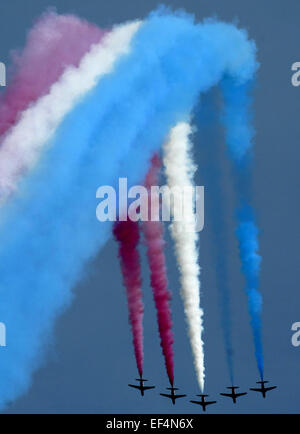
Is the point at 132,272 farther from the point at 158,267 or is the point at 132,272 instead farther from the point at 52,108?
the point at 52,108

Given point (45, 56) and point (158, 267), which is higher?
point (45, 56)

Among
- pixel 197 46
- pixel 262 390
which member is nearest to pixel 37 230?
pixel 197 46

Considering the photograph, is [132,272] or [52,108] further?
[132,272]

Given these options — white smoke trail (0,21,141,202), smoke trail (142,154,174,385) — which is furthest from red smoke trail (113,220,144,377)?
white smoke trail (0,21,141,202)

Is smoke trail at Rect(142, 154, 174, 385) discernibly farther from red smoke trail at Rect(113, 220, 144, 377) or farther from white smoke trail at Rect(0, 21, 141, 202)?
white smoke trail at Rect(0, 21, 141, 202)

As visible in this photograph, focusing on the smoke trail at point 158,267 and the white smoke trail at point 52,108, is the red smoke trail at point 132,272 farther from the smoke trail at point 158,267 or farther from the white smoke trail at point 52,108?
the white smoke trail at point 52,108

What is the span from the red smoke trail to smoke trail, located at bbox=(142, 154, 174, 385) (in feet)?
1.60

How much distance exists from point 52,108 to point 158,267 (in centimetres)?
705

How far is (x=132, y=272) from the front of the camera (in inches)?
1868

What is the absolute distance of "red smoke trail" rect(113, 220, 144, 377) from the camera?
4697 centimetres

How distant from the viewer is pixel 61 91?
46.5 m

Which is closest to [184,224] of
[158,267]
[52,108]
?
[158,267]

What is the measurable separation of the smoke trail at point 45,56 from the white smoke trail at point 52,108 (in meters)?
0.50

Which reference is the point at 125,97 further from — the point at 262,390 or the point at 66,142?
the point at 262,390
